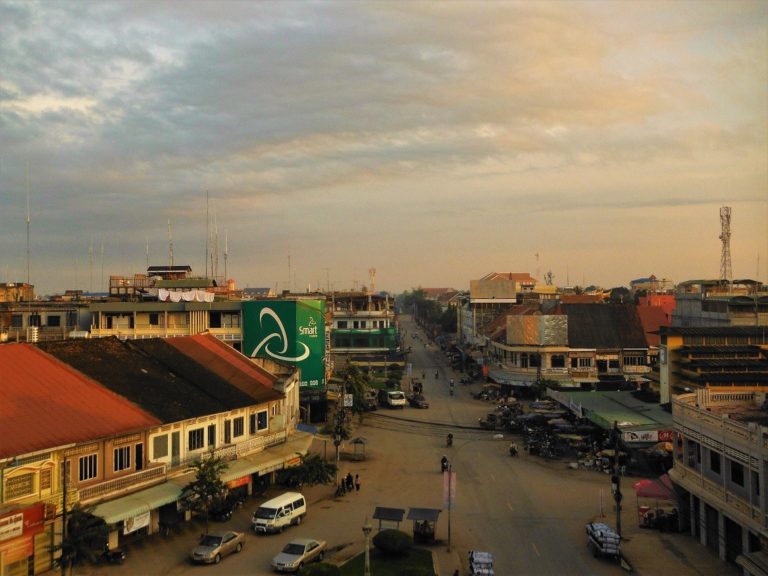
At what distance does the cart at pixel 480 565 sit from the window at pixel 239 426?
16.4 m

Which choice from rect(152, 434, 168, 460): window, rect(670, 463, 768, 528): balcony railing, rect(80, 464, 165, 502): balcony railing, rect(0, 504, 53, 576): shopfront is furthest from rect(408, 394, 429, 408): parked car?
rect(0, 504, 53, 576): shopfront

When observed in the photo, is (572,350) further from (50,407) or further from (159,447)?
(50,407)

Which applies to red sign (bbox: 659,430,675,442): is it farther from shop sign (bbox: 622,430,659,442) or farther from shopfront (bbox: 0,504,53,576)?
shopfront (bbox: 0,504,53,576)

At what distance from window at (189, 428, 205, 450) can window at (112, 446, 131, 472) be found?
400 centimetres

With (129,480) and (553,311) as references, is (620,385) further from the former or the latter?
(129,480)

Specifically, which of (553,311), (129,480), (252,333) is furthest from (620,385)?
(129,480)

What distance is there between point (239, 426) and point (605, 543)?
2015cm

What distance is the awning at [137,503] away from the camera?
2798 centimetres

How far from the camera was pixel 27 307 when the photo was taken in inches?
2753

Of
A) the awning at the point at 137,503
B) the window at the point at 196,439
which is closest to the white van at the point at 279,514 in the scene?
the awning at the point at 137,503

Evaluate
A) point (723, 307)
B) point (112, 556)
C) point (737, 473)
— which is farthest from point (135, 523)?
point (723, 307)

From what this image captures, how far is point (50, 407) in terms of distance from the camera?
101 ft

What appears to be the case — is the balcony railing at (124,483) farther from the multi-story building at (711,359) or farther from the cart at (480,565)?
the multi-story building at (711,359)

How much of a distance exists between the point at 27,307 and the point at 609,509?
5804 centimetres
